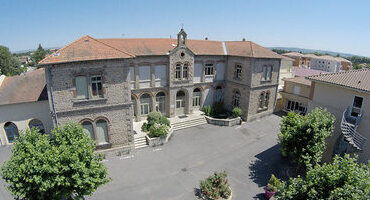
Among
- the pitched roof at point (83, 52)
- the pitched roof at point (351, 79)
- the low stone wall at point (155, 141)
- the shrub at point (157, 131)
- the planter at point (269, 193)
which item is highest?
the pitched roof at point (83, 52)

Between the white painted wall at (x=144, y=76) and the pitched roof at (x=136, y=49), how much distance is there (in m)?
1.67

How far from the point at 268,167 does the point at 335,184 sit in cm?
1022

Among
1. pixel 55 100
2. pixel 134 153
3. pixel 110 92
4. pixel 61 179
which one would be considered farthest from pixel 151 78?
pixel 61 179

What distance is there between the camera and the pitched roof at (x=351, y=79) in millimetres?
15534

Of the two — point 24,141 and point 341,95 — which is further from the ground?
point 341,95

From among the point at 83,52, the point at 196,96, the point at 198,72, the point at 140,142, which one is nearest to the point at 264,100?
the point at 196,96

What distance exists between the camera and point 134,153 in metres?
19.6

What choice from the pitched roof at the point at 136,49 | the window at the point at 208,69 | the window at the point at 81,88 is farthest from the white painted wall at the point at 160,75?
the window at the point at 81,88

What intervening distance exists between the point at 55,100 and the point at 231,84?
20991 mm

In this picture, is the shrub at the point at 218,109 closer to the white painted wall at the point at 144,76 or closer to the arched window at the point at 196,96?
the arched window at the point at 196,96

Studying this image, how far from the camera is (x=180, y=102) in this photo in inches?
1085

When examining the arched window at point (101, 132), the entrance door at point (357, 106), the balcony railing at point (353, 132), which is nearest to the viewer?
the balcony railing at point (353, 132)

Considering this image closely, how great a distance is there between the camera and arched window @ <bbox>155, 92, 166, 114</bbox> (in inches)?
1027

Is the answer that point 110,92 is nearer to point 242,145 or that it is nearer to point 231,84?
point 242,145
